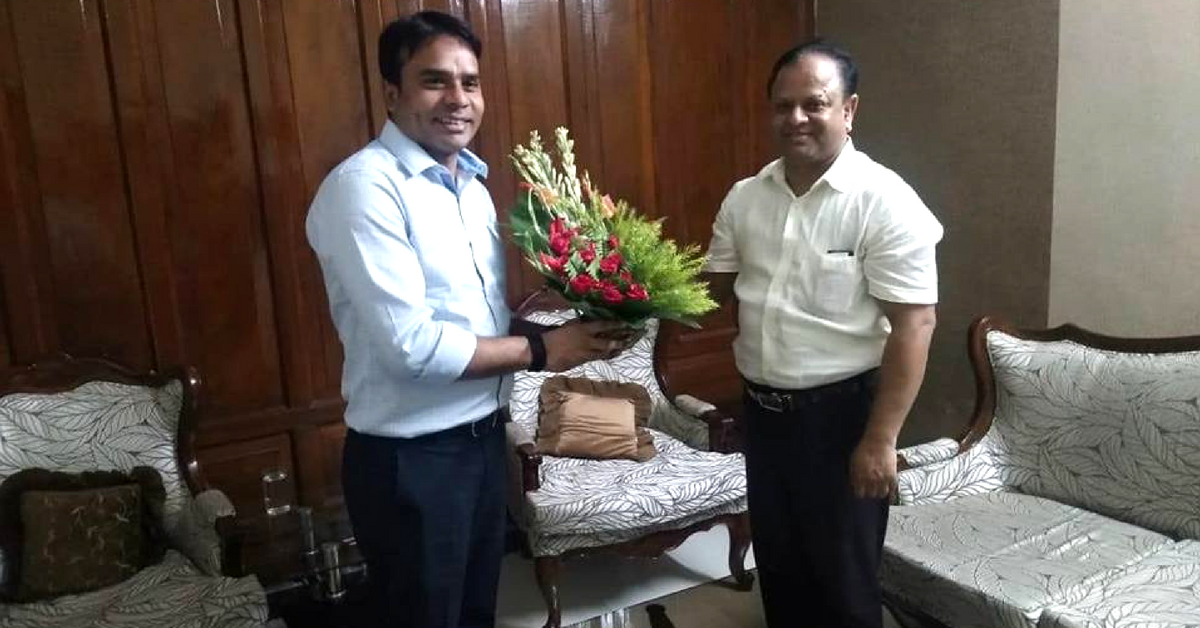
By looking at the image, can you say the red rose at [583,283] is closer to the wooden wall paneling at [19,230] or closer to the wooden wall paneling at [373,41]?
the wooden wall paneling at [373,41]

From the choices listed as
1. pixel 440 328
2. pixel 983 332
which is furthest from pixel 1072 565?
pixel 440 328

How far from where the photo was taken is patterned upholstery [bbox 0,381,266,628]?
1980 millimetres

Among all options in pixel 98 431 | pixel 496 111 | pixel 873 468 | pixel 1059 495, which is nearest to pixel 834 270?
pixel 873 468

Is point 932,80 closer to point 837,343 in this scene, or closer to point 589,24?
point 589,24

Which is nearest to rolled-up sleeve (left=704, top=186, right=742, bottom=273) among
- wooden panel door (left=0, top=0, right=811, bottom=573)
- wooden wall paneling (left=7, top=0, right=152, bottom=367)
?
wooden panel door (left=0, top=0, right=811, bottom=573)

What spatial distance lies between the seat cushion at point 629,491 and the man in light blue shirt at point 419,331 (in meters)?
Result: 0.82

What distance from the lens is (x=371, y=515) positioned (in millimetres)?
1572

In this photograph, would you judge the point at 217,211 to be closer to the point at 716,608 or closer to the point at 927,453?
the point at 716,608

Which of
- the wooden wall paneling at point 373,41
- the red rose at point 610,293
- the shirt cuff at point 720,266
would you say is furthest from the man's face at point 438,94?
the wooden wall paneling at point 373,41

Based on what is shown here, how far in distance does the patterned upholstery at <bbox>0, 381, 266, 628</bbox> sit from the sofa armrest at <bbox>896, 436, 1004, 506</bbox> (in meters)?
1.67

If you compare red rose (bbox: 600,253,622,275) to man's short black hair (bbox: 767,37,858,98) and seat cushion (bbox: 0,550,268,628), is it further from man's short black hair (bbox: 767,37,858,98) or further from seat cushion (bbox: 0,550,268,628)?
seat cushion (bbox: 0,550,268,628)

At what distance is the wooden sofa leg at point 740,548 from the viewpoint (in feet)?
8.81

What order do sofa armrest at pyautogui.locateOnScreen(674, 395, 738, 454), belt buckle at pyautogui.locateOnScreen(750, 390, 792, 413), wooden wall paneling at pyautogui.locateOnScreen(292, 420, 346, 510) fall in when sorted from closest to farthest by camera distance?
belt buckle at pyautogui.locateOnScreen(750, 390, 792, 413), sofa armrest at pyautogui.locateOnScreen(674, 395, 738, 454), wooden wall paneling at pyautogui.locateOnScreen(292, 420, 346, 510)

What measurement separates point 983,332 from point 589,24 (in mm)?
1644
